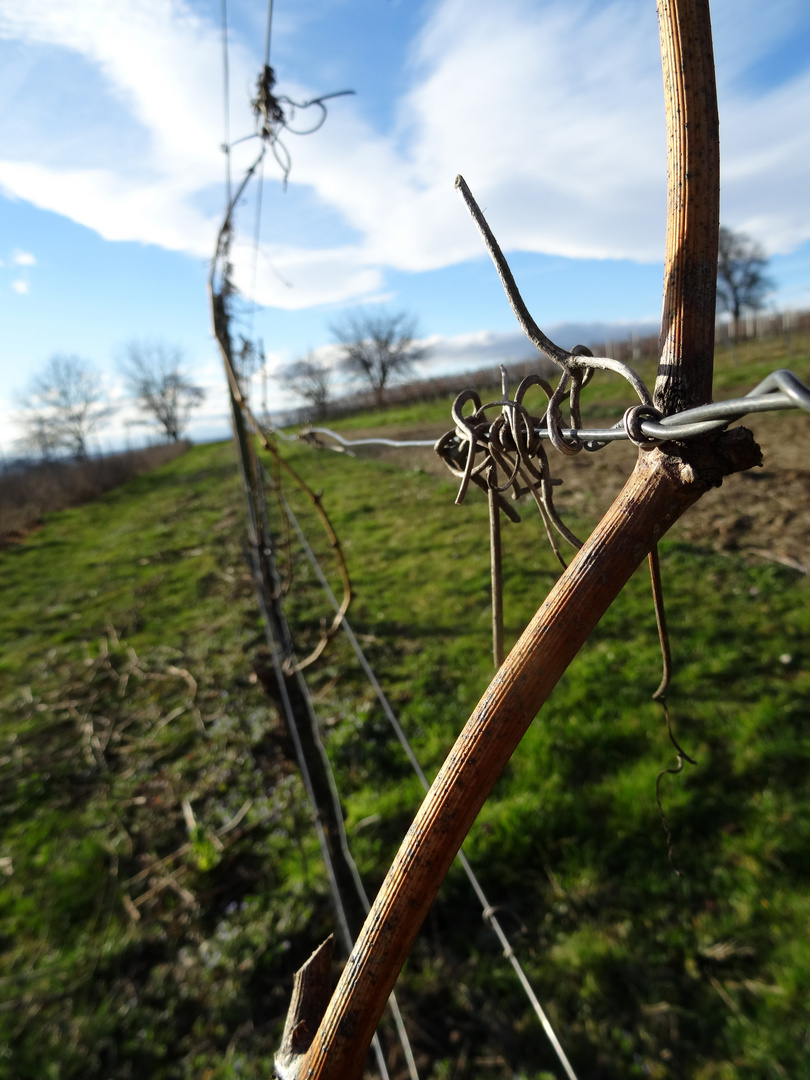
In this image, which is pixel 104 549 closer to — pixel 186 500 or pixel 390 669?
pixel 186 500

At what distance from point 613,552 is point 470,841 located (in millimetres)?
2873

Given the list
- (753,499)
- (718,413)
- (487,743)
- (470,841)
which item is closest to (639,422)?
(718,413)

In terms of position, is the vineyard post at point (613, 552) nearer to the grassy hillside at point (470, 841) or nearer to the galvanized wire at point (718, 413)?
the galvanized wire at point (718, 413)

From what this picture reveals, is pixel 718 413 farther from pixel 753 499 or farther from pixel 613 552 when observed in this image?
pixel 753 499

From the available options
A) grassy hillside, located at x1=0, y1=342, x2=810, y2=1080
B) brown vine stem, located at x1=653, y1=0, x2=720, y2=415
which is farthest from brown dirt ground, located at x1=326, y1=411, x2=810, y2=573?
brown vine stem, located at x1=653, y1=0, x2=720, y2=415

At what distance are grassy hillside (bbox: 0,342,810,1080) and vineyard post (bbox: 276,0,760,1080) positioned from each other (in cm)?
219

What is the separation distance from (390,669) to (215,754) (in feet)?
4.74

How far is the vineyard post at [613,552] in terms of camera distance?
1.69 ft

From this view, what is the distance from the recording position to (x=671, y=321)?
54 centimetres

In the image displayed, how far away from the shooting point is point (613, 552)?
1.78 feet

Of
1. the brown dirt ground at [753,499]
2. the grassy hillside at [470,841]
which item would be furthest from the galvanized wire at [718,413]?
the brown dirt ground at [753,499]

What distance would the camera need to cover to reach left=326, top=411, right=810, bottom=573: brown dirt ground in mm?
5461

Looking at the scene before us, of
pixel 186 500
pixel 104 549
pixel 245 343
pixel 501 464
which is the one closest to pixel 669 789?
pixel 501 464

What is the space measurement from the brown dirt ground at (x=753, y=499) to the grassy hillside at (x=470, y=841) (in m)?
0.07
